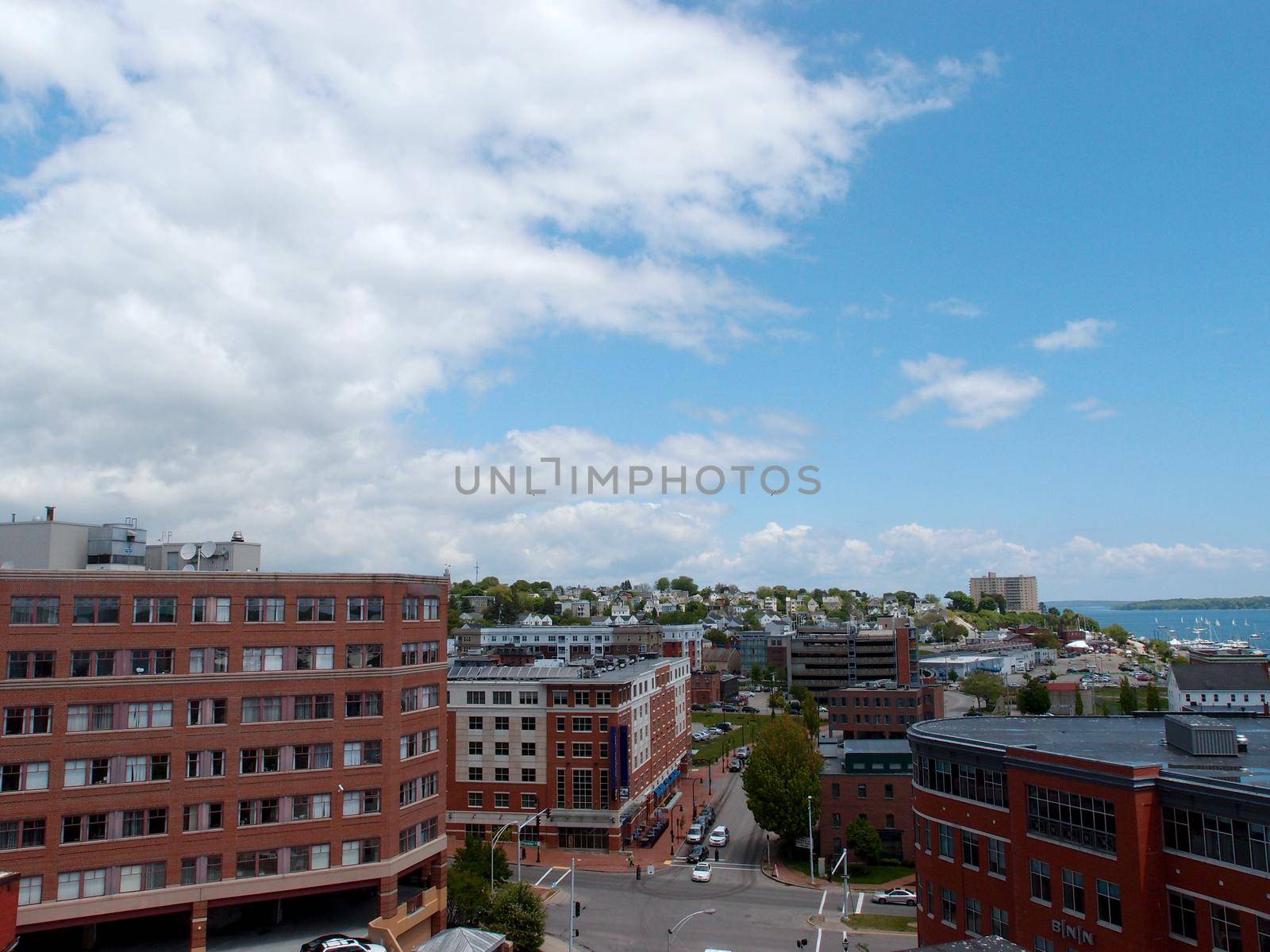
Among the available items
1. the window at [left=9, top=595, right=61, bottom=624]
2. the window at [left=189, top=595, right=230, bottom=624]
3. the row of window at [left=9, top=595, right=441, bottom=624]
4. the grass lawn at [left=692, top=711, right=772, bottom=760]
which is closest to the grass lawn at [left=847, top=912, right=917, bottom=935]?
the row of window at [left=9, top=595, right=441, bottom=624]

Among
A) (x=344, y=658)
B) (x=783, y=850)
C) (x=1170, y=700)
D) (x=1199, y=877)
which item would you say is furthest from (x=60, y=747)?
(x=1170, y=700)

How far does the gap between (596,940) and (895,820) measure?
34787 millimetres

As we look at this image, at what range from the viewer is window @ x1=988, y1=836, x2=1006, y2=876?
42.4 meters

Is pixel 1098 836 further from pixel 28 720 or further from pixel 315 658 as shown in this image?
pixel 28 720

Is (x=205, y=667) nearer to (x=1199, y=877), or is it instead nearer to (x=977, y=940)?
(x=977, y=940)

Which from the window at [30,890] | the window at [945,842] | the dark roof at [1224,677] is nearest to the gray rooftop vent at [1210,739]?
the window at [945,842]

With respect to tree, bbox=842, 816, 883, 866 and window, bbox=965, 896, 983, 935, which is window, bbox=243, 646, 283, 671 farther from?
tree, bbox=842, 816, 883, 866

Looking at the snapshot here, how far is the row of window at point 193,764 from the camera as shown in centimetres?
4581

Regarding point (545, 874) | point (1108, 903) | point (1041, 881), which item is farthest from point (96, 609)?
point (1108, 903)

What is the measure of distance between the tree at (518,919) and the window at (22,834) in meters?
24.9

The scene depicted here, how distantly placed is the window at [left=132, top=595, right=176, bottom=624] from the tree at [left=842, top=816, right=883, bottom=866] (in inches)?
2295

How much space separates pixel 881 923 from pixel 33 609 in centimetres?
5652

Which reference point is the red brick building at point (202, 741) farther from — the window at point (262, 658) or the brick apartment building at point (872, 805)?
the brick apartment building at point (872, 805)

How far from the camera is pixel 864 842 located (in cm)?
7962
